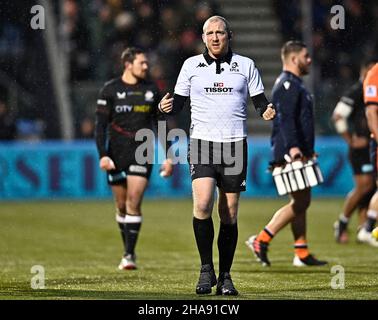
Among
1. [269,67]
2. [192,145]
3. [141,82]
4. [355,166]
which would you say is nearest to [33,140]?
[269,67]

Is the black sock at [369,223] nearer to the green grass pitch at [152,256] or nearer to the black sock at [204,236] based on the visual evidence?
the green grass pitch at [152,256]

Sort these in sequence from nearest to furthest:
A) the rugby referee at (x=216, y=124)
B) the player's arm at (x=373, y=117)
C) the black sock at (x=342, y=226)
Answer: the rugby referee at (x=216, y=124)
the player's arm at (x=373, y=117)
the black sock at (x=342, y=226)

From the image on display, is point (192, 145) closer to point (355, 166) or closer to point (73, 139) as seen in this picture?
point (355, 166)

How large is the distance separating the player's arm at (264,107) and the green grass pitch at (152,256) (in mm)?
1500

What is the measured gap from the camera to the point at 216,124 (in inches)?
398

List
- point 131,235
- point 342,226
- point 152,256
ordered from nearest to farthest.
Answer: point 131,235
point 152,256
point 342,226

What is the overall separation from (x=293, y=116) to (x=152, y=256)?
2.71 metres

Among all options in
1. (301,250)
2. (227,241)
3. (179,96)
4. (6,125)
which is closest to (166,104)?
(179,96)

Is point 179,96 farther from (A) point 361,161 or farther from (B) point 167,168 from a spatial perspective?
(A) point 361,161

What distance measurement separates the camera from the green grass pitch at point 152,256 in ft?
34.0

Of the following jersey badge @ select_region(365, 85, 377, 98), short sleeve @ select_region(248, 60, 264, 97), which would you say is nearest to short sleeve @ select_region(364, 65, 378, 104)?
jersey badge @ select_region(365, 85, 377, 98)

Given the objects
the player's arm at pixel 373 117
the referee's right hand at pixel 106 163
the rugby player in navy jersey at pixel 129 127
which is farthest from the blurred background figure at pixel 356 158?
the player's arm at pixel 373 117

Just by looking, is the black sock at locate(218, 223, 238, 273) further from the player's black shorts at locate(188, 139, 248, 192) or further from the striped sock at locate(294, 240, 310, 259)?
the striped sock at locate(294, 240, 310, 259)

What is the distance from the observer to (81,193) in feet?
74.8
